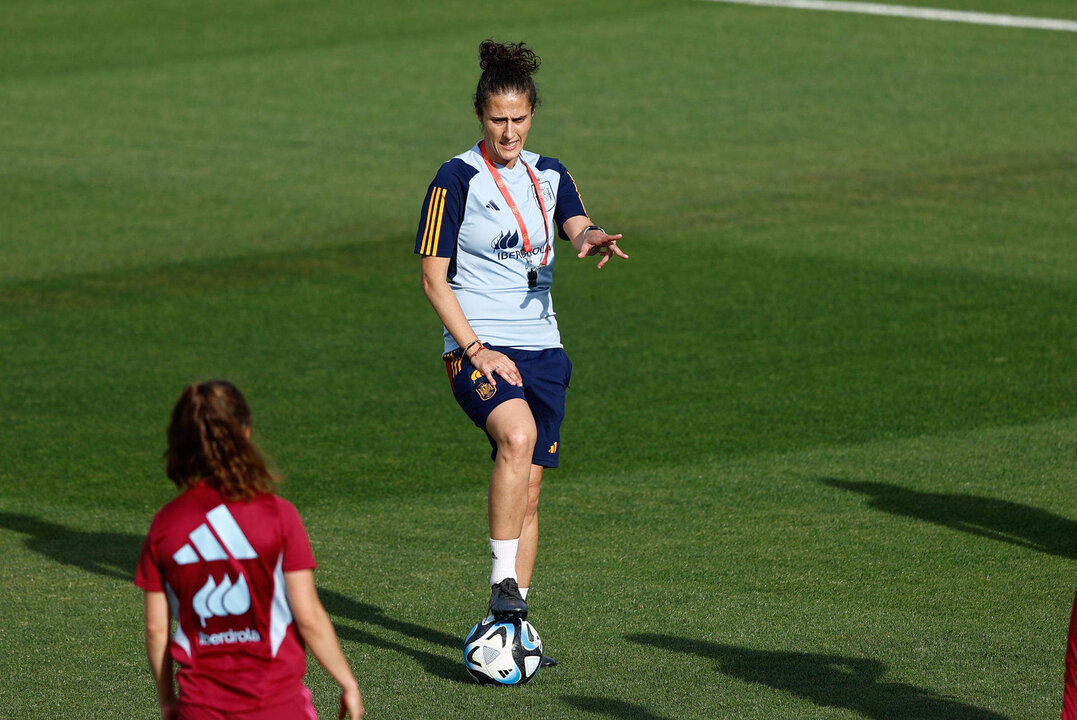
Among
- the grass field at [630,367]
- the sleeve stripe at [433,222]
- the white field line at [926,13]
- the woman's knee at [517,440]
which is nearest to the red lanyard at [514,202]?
the sleeve stripe at [433,222]

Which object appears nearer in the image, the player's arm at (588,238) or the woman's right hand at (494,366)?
the woman's right hand at (494,366)

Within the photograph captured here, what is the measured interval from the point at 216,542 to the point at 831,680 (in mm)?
3179

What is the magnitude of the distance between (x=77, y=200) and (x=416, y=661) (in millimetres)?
14140

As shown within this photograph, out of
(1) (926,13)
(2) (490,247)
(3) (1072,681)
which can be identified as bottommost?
(3) (1072,681)

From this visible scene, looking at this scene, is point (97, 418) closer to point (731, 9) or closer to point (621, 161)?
point (621, 161)

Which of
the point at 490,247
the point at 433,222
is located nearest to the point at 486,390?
the point at 490,247

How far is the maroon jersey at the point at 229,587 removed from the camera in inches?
170

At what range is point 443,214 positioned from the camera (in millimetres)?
6793

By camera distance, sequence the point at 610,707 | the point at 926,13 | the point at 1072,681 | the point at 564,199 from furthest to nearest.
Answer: the point at 926,13
the point at 564,199
the point at 610,707
the point at 1072,681

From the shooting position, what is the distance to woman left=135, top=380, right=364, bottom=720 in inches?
169

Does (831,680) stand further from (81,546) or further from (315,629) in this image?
(81,546)

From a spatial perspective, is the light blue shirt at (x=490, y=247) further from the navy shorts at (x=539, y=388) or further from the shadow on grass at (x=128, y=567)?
the shadow on grass at (x=128, y=567)

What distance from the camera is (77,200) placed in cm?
1984

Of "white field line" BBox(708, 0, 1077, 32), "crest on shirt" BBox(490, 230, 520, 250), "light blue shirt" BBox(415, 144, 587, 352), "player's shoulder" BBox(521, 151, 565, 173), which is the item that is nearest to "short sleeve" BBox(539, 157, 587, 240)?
"player's shoulder" BBox(521, 151, 565, 173)
